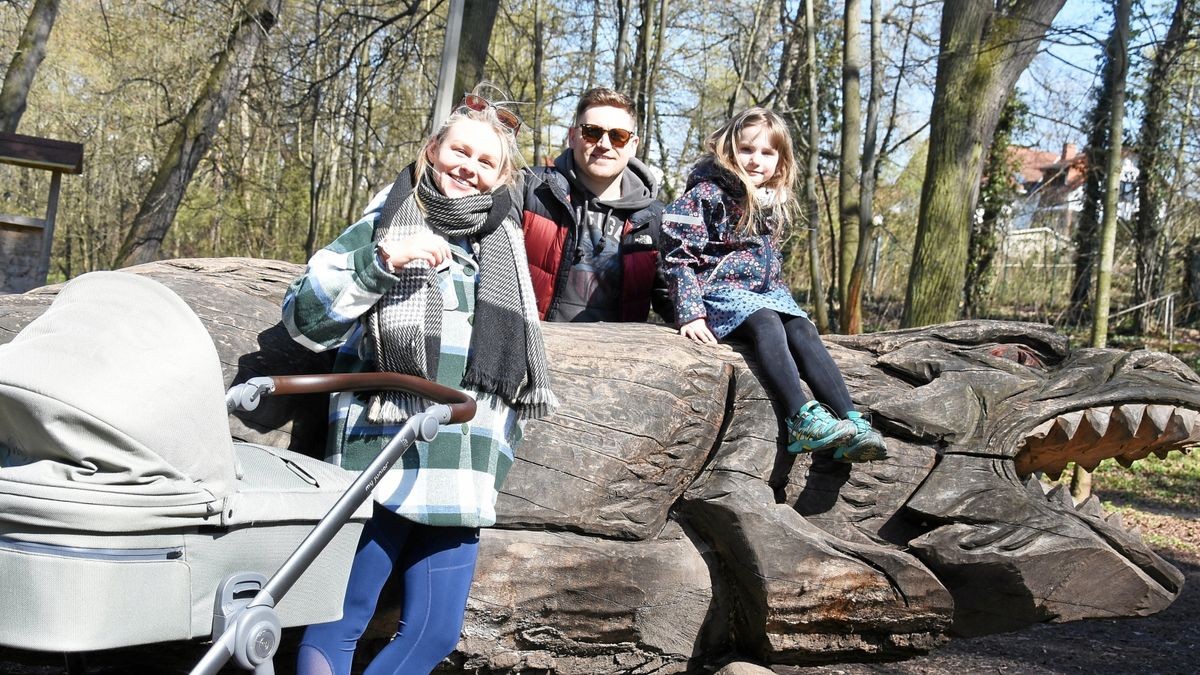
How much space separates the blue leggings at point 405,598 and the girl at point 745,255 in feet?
4.08

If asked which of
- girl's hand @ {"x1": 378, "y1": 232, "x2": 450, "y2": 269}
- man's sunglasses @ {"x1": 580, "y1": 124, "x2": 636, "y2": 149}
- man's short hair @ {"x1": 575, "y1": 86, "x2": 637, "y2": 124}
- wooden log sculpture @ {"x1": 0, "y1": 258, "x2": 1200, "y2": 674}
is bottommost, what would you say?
wooden log sculpture @ {"x1": 0, "y1": 258, "x2": 1200, "y2": 674}

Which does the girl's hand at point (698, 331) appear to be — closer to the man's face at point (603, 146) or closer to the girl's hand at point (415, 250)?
the man's face at point (603, 146)

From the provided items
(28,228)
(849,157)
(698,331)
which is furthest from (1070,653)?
(849,157)

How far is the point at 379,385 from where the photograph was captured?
252cm

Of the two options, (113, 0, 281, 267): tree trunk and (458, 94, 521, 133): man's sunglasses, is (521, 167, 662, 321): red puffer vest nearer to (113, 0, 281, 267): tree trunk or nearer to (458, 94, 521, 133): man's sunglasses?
(458, 94, 521, 133): man's sunglasses

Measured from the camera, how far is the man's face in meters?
3.59

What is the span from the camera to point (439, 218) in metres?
2.75

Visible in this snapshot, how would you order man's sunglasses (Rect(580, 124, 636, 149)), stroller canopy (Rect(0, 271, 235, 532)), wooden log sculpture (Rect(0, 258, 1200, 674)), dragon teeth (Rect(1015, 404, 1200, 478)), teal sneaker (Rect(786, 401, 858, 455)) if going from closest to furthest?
stroller canopy (Rect(0, 271, 235, 532)) → wooden log sculpture (Rect(0, 258, 1200, 674)) → teal sneaker (Rect(786, 401, 858, 455)) → dragon teeth (Rect(1015, 404, 1200, 478)) → man's sunglasses (Rect(580, 124, 636, 149))

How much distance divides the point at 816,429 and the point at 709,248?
0.76 meters

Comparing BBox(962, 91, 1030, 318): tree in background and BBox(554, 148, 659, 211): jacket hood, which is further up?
BBox(962, 91, 1030, 318): tree in background

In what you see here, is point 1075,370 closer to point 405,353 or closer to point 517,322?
point 517,322

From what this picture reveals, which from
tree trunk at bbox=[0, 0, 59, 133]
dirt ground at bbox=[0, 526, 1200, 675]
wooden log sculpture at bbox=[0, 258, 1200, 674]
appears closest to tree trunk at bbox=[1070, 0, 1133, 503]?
dirt ground at bbox=[0, 526, 1200, 675]

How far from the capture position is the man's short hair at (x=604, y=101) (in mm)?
3611

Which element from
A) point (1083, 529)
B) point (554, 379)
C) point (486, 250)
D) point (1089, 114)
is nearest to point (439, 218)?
point (486, 250)
